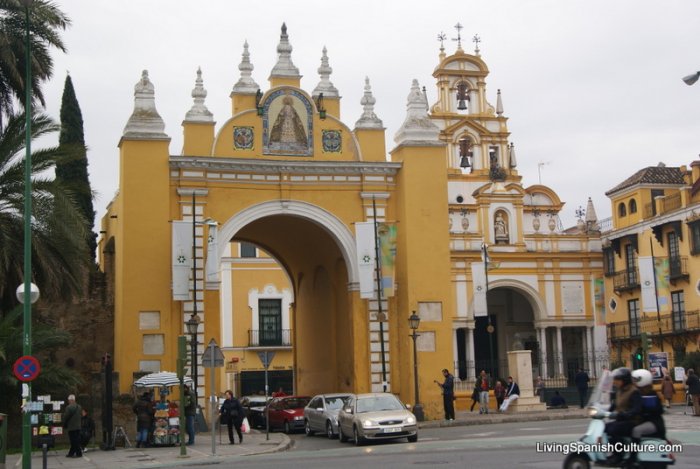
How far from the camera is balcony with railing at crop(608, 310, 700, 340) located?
48.8m

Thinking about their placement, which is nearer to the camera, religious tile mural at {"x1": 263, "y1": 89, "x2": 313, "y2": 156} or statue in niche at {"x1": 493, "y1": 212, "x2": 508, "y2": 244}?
religious tile mural at {"x1": 263, "y1": 89, "x2": 313, "y2": 156}

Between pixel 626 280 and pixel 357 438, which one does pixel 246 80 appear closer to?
pixel 357 438

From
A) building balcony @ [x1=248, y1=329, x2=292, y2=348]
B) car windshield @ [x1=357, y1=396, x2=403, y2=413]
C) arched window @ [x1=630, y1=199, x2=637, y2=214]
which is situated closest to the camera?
car windshield @ [x1=357, y1=396, x2=403, y2=413]

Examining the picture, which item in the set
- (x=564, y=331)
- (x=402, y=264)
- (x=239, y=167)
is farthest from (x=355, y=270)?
(x=564, y=331)

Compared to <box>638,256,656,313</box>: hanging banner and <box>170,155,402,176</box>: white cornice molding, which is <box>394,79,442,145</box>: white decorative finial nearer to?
<box>170,155,402,176</box>: white cornice molding

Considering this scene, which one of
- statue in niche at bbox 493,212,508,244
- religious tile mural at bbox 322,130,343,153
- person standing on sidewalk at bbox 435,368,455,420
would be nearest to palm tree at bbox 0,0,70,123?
religious tile mural at bbox 322,130,343,153

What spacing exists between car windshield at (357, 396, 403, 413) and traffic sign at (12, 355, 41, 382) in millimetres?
7982

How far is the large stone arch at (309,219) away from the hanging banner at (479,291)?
9.61 m

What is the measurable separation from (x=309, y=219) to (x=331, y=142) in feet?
8.85

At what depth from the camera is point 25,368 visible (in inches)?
768

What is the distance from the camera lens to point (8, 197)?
26.0 metres

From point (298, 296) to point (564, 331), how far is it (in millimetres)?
23811

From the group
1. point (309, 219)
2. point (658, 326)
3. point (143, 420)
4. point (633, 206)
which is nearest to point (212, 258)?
point (309, 219)

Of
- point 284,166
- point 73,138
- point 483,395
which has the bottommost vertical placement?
point 483,395
